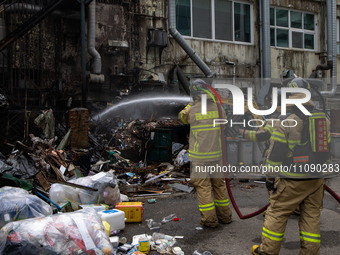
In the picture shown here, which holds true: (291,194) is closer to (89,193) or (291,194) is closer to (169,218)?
(169,218)

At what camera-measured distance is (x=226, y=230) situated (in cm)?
397

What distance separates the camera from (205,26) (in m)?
12.4

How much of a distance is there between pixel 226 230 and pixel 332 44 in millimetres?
12922

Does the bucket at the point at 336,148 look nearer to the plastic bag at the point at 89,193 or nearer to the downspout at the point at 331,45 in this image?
the downspout at the point at 331,45

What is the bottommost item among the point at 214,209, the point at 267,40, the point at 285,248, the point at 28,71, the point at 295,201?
the point at 285,248

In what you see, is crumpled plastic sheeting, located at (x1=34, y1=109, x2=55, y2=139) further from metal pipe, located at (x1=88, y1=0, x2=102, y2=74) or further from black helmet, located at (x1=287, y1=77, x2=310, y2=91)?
black helmet, located at (x1=287, y1=77, x2=310, y2=91)

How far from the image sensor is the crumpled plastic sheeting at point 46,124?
7.50m

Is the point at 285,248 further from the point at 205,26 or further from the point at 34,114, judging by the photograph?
the point at 205,26

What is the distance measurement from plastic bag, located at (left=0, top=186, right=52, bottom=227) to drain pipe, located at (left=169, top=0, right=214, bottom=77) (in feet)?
29.2

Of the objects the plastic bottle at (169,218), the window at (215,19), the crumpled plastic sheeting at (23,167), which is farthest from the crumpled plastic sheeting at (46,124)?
the window at (215,19)

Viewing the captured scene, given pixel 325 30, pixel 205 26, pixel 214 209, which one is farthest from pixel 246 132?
pixel 325 30

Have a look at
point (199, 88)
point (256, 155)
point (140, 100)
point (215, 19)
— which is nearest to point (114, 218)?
point (199, 88)

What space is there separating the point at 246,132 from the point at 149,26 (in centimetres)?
913

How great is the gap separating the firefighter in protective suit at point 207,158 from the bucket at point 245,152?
13.9 feet
